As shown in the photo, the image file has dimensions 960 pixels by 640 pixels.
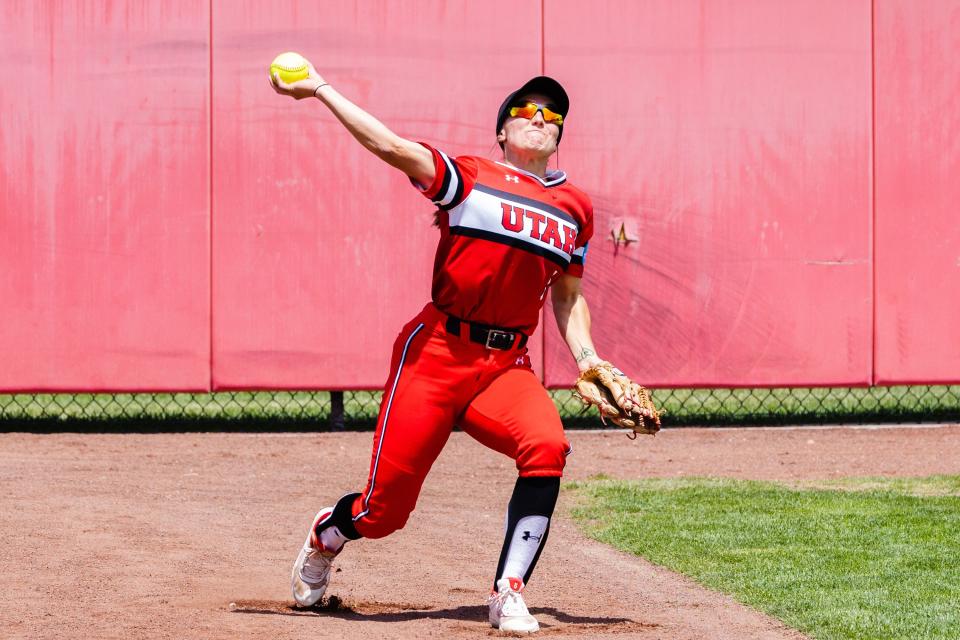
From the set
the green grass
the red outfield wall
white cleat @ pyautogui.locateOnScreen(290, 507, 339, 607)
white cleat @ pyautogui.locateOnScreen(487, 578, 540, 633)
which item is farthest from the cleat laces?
the red outfield wall

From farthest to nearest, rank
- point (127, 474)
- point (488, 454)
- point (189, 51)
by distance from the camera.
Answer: point (189, 51), point (488, 454), point (127, 474)

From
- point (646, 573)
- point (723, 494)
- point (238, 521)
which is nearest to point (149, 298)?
point (238, 521)

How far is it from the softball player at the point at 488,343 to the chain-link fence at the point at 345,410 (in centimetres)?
586

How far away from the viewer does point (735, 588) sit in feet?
18.0

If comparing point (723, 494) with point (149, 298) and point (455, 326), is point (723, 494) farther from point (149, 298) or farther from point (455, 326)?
point (149, 298)

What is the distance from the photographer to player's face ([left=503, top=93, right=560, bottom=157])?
16.2 feet

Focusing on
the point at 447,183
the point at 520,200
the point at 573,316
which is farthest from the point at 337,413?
the point at 447,183

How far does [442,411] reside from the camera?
4750 millimetres

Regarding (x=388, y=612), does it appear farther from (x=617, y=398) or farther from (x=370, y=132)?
(x=370, y=132)

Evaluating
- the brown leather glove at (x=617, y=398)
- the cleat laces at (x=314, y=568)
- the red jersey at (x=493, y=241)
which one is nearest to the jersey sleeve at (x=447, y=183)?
the red jersey at (x=493, y=241)

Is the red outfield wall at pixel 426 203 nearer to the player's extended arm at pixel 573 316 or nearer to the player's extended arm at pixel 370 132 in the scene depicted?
the player's extended arm at pixel 573 316

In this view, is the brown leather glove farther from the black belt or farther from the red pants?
the black belt

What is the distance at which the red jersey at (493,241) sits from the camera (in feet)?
15.4

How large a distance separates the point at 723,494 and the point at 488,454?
220 centimetres
